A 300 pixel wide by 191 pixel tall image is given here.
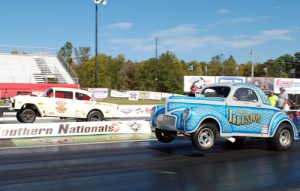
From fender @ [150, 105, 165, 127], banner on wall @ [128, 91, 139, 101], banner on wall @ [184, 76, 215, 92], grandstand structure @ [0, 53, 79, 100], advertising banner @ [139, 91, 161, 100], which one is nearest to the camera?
fender @ [150, 105, 165, 127]

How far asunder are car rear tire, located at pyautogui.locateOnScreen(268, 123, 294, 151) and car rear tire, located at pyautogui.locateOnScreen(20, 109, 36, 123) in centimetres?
1093

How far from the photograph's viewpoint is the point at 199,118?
9336 mm

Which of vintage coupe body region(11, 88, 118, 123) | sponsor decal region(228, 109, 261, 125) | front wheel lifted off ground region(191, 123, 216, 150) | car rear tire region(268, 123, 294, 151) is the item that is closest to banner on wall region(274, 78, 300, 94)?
vintage coupe body region(11, 88, 118, 123)

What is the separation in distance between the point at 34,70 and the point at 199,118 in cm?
4087

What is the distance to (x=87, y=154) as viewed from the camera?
10062 mm

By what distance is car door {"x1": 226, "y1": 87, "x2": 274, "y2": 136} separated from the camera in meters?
10.1

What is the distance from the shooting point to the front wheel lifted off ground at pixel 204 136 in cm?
944

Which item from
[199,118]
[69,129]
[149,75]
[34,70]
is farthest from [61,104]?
[149,75]

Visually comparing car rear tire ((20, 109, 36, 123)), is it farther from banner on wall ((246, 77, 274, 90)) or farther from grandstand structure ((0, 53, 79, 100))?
banner on wall ((246, 77, 274, 90))

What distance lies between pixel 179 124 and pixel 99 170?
96.8 inches

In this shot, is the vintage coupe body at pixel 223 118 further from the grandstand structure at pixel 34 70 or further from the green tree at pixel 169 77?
the green tree at pixel 169 77

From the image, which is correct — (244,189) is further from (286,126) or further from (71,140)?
(71,140)

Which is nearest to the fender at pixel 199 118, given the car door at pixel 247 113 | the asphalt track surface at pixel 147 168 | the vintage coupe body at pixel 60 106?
the car door at pixel 247 113

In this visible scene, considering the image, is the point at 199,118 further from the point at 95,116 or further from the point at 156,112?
the point at 95,116
